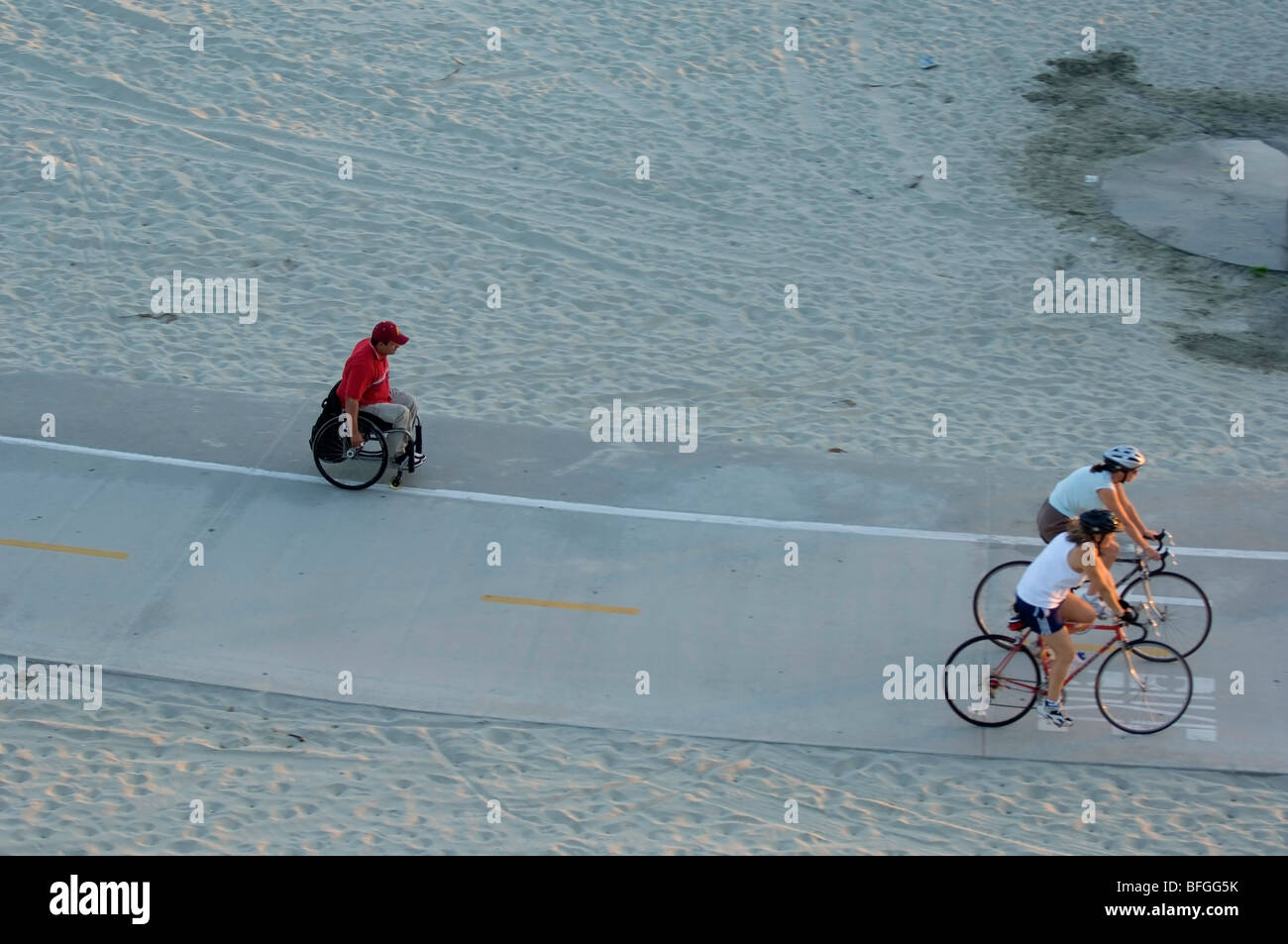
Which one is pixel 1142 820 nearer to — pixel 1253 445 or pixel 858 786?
pixel 858 786

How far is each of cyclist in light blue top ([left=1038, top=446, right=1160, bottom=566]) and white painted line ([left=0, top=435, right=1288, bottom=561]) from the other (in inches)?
61.5

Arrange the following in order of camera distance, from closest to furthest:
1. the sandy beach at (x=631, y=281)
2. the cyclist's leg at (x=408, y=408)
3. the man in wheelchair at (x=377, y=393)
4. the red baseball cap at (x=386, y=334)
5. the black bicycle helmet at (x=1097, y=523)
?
the black bicycle helmet at (x=1097, y=523)
the sandy beach at (x=631, y=281)
the red baseball cap at (x=386, y=334)
the man in wheelchair at (x=377, y=393)
the cyclist's leg at (x=408, y=408)

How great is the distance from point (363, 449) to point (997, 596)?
17.4ft

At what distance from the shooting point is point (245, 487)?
12000 mm

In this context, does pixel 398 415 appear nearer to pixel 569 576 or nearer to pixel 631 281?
pixel 569 576

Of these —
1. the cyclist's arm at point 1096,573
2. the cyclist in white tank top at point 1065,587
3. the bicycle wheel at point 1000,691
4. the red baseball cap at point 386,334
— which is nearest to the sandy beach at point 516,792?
the bicycle wheel at point 1000,691

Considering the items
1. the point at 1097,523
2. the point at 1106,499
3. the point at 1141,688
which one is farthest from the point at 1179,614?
the point at 1097,523

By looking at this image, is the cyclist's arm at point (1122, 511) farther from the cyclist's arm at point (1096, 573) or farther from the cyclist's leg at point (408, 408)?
the cyclist's leg at point (408, 408)

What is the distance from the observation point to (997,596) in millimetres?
10672

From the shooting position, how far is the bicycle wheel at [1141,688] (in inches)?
376

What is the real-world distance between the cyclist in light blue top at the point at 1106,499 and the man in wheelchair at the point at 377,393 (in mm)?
5081

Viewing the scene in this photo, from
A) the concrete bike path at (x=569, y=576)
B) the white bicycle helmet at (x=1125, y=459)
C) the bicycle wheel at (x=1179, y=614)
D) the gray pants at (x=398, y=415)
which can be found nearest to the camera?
the white bicycle helmet at (x=1125, y=459)
